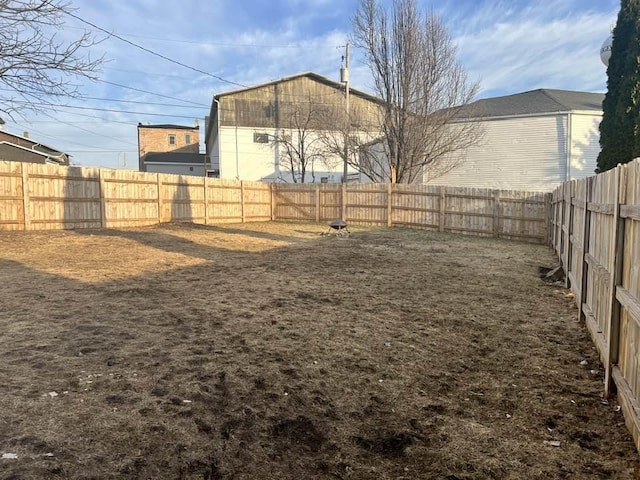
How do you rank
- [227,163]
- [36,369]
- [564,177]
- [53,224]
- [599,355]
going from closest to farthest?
[36,369] < [599,355] < [53,224] < [564,177] < [227,163]

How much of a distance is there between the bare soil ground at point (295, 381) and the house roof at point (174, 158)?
112ft

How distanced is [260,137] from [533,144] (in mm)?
16884

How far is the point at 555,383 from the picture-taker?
3.18 metres

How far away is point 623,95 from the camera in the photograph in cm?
1133

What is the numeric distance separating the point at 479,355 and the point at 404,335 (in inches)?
29.2

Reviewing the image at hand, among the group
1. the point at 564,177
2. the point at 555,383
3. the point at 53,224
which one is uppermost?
the point at 564,177

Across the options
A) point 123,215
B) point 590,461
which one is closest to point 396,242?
point 123,215

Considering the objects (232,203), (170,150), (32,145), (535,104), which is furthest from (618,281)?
(170,150)

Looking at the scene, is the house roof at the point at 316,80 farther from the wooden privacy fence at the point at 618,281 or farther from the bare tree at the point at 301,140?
the wooden privacy fence at the point at 618,281

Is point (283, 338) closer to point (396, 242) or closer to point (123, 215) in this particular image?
point (396, 242)

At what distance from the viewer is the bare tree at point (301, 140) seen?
2798cm

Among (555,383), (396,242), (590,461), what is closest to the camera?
(590,461)

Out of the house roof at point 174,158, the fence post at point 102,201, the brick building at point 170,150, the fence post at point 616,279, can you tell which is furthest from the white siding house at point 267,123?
the fence post at point 616,279

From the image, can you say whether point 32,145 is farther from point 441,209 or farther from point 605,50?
point 605,50
